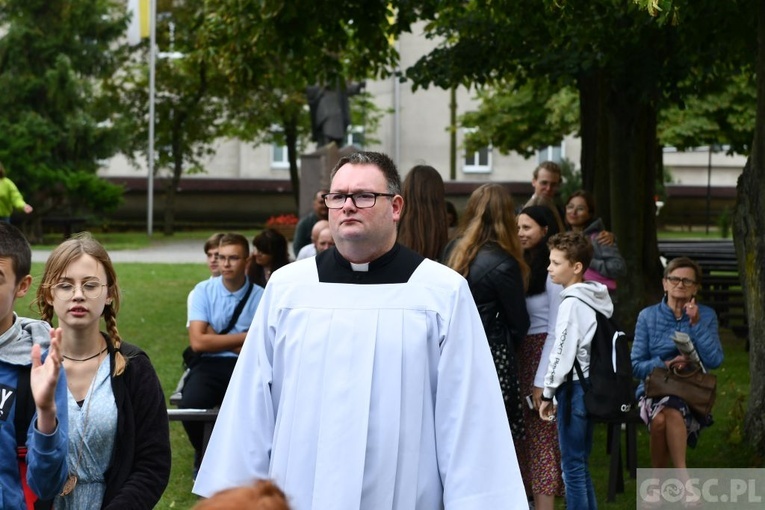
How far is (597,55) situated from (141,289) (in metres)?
9.47

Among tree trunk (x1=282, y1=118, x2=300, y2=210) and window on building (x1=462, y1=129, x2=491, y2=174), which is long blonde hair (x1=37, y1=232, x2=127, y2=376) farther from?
window on building (x1=462, y1=129, x2=491, y2=174)

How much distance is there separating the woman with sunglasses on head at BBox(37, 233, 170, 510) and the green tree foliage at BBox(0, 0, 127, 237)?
105ft

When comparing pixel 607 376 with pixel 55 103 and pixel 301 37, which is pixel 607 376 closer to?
pixel 301 37

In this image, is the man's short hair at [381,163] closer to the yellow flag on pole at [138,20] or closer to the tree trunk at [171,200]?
the yellow flag on pole at [138,20]

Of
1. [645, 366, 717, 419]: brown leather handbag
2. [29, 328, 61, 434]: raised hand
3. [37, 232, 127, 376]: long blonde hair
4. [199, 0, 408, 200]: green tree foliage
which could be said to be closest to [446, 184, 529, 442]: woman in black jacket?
[645, 366, 717, 419]: brown leather handbag

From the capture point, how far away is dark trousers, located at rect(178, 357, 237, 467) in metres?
8.49

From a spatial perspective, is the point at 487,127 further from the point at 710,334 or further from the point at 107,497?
the point at 107,497

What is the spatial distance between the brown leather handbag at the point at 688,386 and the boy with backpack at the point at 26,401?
477 cm

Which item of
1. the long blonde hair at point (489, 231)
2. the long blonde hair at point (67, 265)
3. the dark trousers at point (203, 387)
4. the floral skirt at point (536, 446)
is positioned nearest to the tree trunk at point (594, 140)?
the dark trousers at point (203, 387)

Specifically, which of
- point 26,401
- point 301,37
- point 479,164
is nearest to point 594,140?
point 301,37

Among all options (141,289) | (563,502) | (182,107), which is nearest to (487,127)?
(182,107)

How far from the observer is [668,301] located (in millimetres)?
8258

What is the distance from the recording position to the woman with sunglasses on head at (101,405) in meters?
4.26

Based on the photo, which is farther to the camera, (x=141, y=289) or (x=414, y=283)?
(x=141, y=289)
